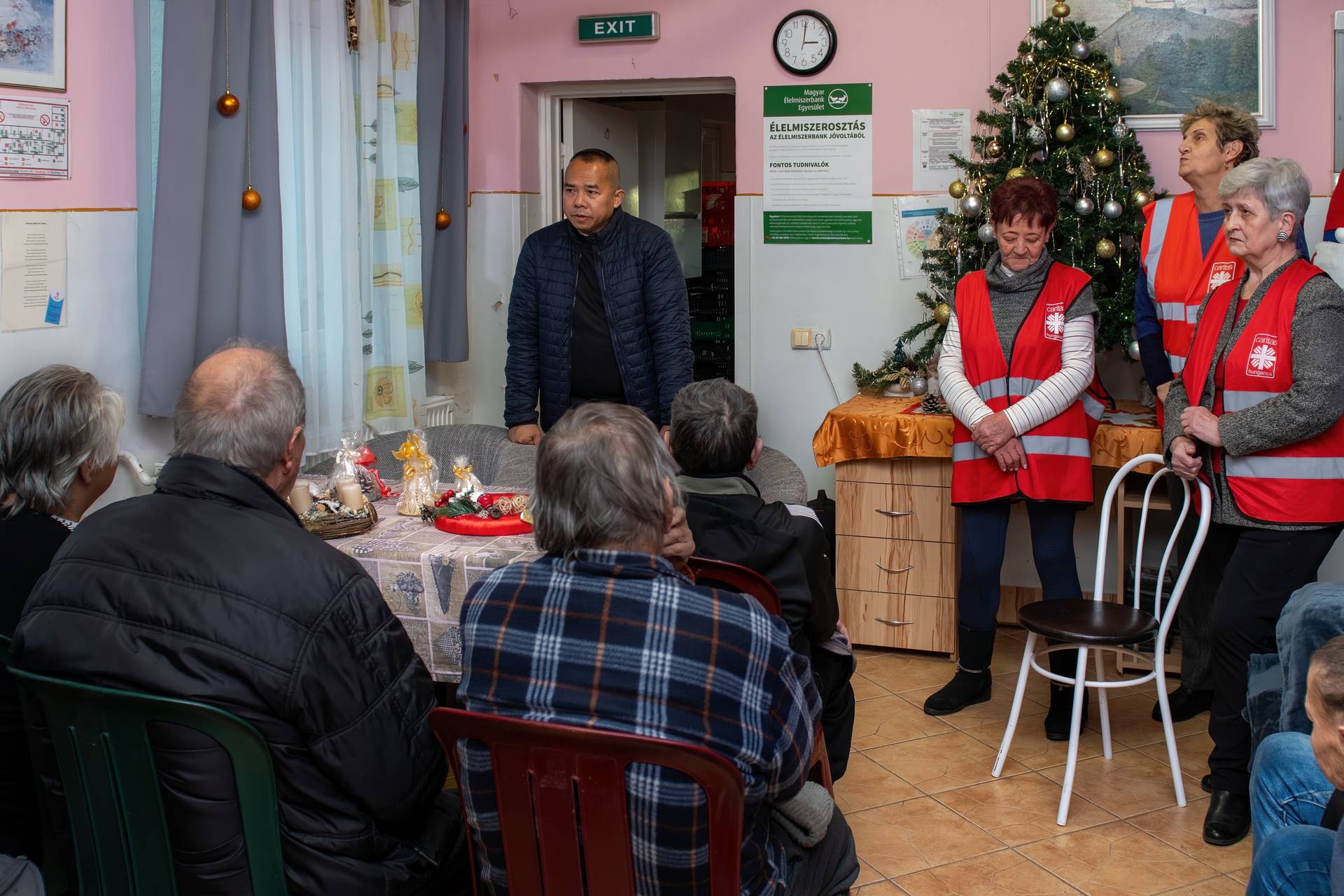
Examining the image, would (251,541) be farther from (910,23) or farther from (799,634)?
(910,23)

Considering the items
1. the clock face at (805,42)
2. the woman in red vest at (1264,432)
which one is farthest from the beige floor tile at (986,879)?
the clock face at (805,42)

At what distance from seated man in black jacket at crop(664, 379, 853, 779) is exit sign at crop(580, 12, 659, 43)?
2.86m

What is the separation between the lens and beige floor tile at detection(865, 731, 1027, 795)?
341cm

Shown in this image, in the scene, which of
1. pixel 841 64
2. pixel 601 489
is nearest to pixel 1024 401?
pixel 841 64

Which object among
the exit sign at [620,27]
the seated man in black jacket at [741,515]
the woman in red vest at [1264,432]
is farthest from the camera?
the exit sign at [620,27]

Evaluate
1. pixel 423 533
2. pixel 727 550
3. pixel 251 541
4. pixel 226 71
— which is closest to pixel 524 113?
pixel 226 71

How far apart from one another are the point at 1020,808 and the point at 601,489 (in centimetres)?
199

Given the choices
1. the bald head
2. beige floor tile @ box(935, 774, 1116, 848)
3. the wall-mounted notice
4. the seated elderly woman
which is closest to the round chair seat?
beige floor tile @ box(935, 774, 1116, 848)

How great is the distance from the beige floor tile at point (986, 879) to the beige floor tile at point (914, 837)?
3 centimetres

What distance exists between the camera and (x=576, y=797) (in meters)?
1.65

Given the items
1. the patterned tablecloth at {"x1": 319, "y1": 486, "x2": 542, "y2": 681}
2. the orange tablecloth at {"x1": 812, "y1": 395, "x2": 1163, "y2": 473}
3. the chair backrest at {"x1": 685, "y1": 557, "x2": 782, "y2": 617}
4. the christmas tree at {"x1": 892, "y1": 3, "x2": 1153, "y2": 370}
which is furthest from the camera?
the christmas tree at {"x1": 892, "y1": 3, "x2": 1153, "y2": 370}

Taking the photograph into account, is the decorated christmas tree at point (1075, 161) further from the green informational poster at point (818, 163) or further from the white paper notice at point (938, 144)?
the green informational poster at point (818, 163)

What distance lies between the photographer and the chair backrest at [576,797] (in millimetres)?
1583

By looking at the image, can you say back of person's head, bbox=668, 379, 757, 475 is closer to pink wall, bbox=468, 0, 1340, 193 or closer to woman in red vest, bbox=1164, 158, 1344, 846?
woman in red vest, bbox=1164, 158, 1344, 846
